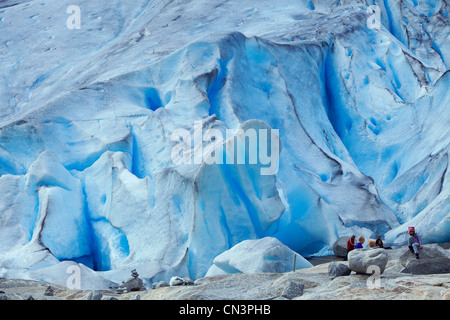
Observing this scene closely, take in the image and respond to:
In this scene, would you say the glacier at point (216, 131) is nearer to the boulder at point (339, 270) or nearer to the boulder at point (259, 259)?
the boulder at point (259, 259)

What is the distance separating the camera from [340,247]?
9359 mm

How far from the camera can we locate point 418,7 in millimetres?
17297

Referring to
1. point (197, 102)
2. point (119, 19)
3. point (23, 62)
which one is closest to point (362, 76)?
point (197, 102)

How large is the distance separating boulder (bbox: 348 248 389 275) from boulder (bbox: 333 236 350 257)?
363cm

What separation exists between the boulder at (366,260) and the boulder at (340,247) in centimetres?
363

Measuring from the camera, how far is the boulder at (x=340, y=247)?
30.6 feet

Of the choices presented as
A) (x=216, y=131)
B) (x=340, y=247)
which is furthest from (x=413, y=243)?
(x=216, y=131)

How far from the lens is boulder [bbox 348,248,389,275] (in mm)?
5594

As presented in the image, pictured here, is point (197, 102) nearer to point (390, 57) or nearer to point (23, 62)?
point (390, 57)

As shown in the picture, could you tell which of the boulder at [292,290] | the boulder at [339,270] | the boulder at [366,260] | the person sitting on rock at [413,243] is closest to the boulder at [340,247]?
the person sitting on rock at [413,243]
